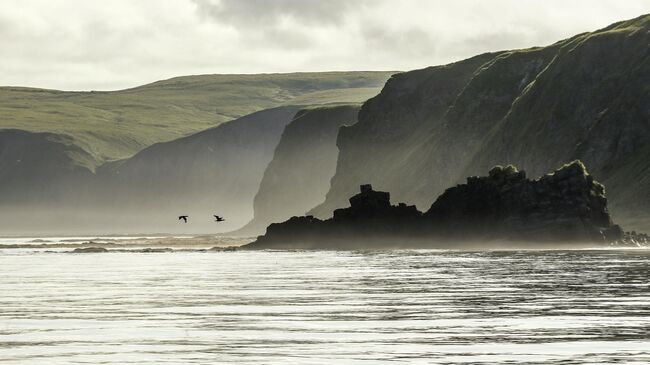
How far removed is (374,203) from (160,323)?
110 m

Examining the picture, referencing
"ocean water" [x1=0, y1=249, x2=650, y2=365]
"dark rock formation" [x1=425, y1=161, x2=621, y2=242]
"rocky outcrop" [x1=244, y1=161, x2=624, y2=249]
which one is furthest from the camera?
"rocky outcrop" [x1=244, y1=161, x2=624, y2=249]

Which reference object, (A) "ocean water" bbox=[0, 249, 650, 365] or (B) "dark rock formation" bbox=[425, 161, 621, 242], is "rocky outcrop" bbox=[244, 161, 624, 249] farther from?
(A) "ocean water" bbox=[0, 249, 650, 365]

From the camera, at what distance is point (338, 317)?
172ft

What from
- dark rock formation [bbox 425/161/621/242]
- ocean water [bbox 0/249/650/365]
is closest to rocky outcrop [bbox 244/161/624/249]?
dark rock formation [bbox 425/161/621/242]

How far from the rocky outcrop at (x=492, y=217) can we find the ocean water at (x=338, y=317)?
55.8 m

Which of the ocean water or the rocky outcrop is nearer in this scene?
the ocean water

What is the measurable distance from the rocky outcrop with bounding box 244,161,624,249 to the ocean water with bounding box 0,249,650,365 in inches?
2198

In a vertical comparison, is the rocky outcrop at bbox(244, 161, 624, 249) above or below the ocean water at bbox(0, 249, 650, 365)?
above

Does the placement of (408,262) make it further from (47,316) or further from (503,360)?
(503,360)

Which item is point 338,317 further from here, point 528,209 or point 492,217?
point 492,217

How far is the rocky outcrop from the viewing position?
145 m

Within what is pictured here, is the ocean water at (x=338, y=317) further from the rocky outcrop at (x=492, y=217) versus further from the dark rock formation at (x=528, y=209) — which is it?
the rocky outcrop at (x=492, y=217)

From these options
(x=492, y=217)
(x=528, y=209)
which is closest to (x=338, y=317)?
(x=528, y=209)

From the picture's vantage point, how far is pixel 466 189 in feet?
507
